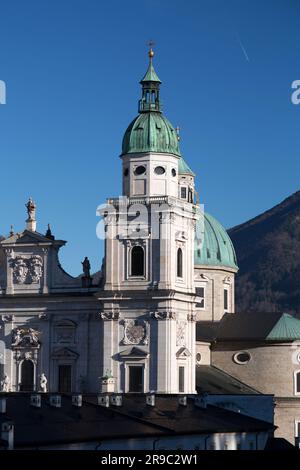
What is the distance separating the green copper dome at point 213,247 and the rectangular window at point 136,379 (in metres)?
20.9

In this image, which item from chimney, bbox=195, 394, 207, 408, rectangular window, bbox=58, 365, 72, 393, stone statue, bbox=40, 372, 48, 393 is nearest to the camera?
chimney, bbox=195, 394, 207, 408

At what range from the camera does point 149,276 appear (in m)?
83.9

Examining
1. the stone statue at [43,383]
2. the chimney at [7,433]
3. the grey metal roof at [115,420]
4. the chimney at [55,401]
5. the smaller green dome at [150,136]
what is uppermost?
the smaller green dome at [150,136]

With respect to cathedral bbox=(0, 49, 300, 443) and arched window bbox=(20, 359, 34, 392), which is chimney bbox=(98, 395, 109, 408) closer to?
cathedral bbox=(0, 49, 300, 443)

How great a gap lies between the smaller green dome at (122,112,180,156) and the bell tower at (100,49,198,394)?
65 mm

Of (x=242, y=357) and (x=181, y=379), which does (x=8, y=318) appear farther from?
(x=242, y=357)

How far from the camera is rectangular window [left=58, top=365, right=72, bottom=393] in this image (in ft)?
282

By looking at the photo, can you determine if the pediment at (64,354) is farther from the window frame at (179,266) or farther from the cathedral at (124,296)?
the window frame at (179,266)

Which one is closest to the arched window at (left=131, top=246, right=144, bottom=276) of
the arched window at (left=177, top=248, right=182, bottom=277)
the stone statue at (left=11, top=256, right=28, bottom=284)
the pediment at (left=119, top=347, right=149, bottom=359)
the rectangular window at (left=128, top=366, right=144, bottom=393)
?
the arched window at (left=177, top=248, right=182, bottom=277)

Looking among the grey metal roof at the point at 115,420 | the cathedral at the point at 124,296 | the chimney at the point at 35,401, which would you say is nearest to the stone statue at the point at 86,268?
the cathedral at the point at 124,296

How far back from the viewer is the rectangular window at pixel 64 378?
85.8 meters

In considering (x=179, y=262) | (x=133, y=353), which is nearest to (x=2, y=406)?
(x=133, y=353)
